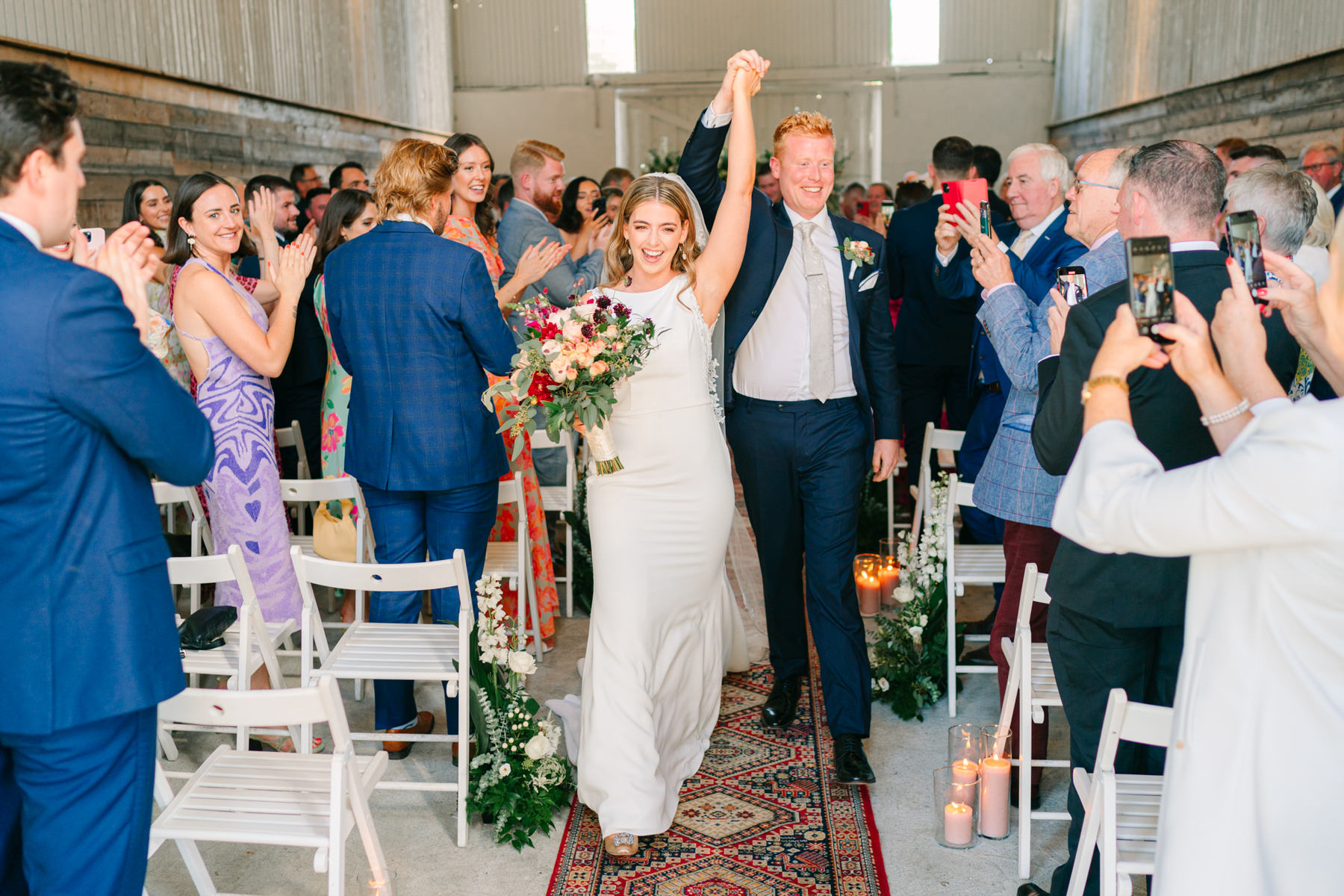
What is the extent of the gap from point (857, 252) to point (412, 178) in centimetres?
153

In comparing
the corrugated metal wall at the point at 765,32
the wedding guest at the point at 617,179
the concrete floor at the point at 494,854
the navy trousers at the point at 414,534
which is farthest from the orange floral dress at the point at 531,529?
the corrugated metal wall at the point at 765,32

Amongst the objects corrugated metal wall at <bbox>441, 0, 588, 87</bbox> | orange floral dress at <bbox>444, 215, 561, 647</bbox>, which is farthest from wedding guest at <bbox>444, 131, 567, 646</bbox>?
corrugated metal wall at <bbox>441, 0, 588, 87</bbox>

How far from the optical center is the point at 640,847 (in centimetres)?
330

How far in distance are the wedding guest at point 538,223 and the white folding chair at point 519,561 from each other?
116 centimetres

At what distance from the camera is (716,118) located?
3.41 m

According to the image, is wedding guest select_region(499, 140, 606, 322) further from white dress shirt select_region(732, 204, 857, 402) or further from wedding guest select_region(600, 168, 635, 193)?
wedding guest select_region(600, 168, 635, 193)

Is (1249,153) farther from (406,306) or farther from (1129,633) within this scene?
(406,306)

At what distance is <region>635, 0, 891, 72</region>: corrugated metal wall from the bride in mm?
15007

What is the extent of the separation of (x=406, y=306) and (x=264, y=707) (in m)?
1.65

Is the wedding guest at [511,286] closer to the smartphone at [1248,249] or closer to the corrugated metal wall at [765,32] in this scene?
the smartphone at [1248,249]

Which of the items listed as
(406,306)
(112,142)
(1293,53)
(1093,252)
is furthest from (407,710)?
(1293,53)

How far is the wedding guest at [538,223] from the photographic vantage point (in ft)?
18.1

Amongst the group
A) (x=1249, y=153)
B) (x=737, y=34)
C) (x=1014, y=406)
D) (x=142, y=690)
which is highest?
(x=737, y=34)

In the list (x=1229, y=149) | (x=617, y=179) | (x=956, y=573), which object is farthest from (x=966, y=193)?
(x=617, y=179)
